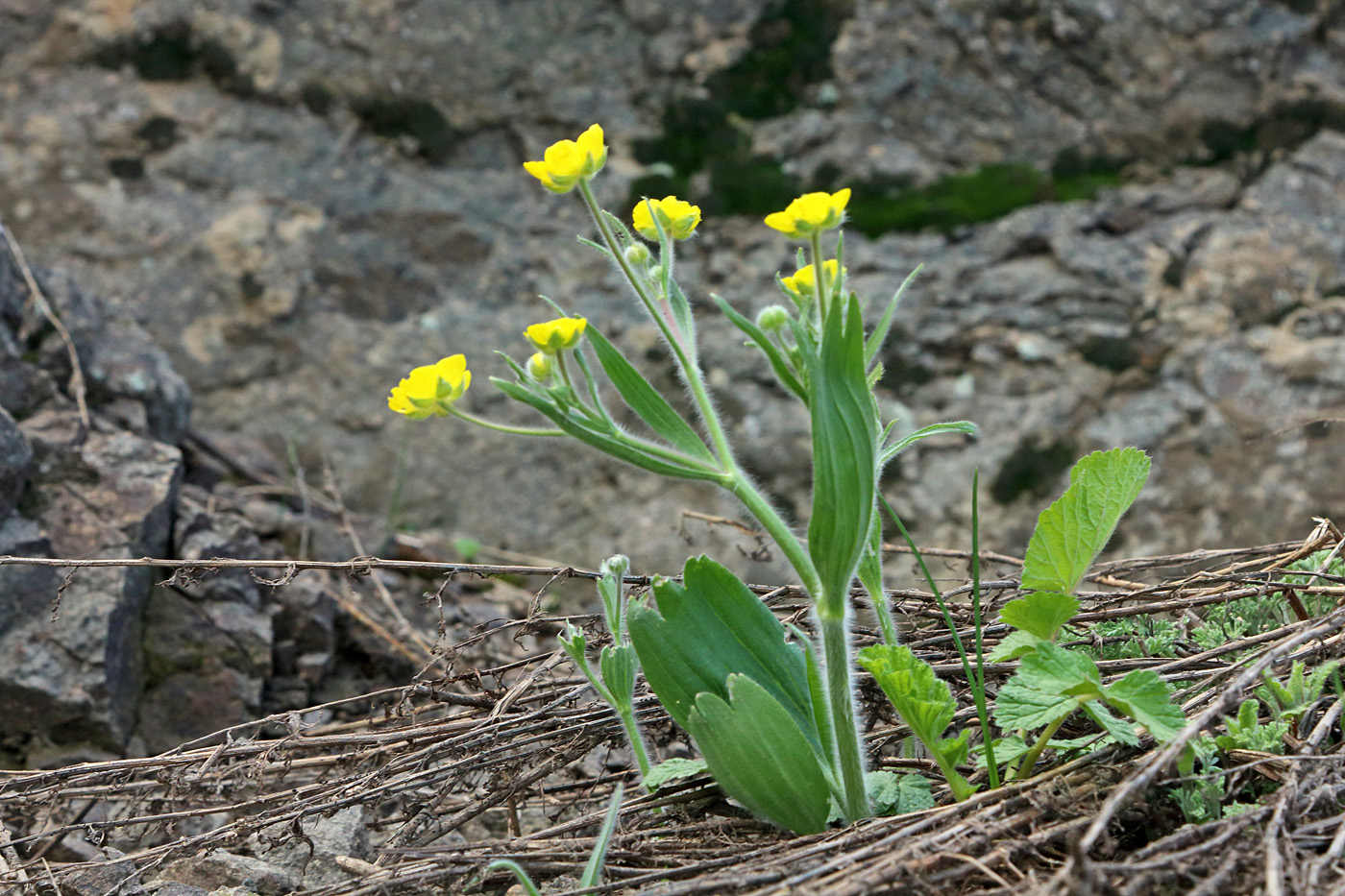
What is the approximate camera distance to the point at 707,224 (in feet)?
10.8

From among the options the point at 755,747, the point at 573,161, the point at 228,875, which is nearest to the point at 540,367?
the point at 573,161

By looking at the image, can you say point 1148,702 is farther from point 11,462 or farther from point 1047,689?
point 11,462

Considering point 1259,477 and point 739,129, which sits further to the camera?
point 739,129

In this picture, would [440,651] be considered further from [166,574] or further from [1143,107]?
[1143,107]

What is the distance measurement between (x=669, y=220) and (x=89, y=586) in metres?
1.44

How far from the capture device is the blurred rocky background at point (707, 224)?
9.49 feet

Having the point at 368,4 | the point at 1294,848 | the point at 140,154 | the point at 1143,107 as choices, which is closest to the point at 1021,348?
the point at 1143,107

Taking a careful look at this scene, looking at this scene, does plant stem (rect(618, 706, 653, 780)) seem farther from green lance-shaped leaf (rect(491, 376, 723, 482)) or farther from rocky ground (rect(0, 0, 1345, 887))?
rocky ground (rect(0, 0, 1345, 887))

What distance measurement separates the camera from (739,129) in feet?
10.9

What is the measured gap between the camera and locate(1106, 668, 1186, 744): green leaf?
37.9 inches

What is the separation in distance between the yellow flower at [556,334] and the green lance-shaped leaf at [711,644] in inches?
11.6

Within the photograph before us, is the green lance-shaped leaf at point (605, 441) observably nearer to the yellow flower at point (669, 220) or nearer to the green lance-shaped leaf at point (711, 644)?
the green lance-shaped leaf at point (711, 644)

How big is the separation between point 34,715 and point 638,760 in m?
1.23

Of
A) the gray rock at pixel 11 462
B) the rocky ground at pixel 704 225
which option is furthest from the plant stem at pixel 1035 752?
the gray rock at pixel 11 462
